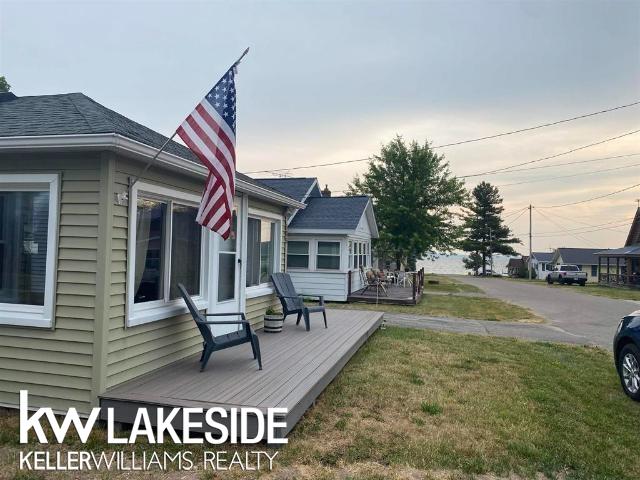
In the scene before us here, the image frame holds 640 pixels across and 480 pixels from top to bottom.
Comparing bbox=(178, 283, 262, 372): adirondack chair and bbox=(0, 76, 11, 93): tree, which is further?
bbox=(0, 76, 11, 93): tree

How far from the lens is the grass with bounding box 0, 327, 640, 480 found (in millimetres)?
3135

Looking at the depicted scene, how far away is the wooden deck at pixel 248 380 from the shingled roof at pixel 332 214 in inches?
332

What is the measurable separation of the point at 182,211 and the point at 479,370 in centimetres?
469

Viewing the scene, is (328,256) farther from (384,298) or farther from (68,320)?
(68,320)

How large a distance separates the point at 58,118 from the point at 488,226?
52.4 m

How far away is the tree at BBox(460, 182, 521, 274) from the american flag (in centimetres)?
5007

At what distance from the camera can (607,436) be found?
3816 millimetres

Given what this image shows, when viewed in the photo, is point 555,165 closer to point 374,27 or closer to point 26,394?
point 374,27

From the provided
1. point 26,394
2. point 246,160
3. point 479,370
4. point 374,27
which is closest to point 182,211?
point 26,394

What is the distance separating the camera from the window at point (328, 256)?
14766 millimetres

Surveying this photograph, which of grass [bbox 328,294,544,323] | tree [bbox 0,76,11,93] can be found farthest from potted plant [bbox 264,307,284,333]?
tree [bbox 0,76,11,93]

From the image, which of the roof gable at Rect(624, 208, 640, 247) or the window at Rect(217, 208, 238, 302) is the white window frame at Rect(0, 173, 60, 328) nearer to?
the window at Rect(217, 208, 238, 302)

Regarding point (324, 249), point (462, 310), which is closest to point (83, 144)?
point (324, 249)

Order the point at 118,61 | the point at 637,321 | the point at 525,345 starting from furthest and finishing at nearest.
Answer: the point at 118,61 → the point at 525,345 → the point at 637,321
